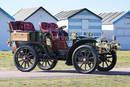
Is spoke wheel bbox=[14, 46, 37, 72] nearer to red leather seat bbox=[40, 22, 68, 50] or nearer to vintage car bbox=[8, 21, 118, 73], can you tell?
vintage car bbox=[8, 21, 118, 73]

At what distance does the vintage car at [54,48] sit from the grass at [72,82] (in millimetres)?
1607

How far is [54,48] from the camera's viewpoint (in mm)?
15023

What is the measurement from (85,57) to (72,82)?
2.51 m

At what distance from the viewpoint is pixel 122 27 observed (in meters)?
56.3

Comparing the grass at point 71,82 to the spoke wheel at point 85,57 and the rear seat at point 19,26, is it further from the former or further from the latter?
the rear seat at point 19,26

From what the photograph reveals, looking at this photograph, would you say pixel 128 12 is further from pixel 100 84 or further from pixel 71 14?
pixel 100 84

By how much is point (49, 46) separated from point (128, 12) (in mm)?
43249

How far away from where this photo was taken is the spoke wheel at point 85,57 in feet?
45.2

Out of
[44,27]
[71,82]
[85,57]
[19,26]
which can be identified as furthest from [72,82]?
[19,26]

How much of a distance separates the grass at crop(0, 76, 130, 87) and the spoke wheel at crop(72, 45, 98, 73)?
3.81ft

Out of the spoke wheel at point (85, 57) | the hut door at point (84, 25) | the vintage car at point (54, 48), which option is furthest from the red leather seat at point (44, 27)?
the hut door at point (84, 25)

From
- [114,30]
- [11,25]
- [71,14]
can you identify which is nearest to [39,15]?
[71,14]

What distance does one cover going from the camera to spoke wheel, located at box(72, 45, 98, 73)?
45.2 feet

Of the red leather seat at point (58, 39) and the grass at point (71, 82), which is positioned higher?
the red leather seat at point (58, 39)
